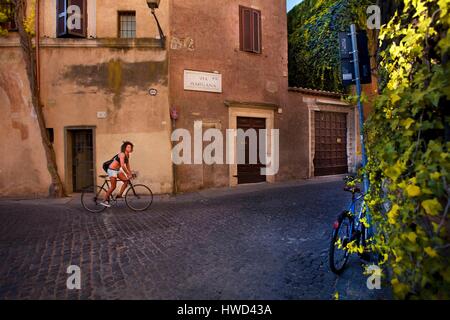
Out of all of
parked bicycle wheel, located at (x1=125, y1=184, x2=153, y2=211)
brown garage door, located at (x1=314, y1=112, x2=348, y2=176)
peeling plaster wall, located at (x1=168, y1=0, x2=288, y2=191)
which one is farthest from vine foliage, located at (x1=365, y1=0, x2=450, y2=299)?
brown garage door, located at (x1=314, y1=112, x2=348, y2=176)

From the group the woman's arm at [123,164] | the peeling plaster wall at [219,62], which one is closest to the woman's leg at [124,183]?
the woman's arm at [123,164]

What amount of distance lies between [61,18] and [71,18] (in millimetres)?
402

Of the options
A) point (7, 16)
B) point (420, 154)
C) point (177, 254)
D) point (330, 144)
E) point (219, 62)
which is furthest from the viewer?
point (330, 144)

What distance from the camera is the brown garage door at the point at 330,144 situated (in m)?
13.1

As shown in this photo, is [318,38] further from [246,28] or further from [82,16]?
[82,16]

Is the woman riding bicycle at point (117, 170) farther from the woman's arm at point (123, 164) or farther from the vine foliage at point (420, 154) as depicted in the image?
the vine foliage at point (420, 154)

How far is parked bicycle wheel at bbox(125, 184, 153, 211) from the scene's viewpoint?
22.5 feet

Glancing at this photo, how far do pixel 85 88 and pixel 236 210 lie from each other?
22.1 feet

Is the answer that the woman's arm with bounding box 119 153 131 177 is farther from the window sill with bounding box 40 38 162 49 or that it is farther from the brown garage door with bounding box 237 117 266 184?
the brown garage door with bounding box 237 117 266 184

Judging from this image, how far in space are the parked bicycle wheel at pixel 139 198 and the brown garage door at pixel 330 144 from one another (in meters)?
8.56

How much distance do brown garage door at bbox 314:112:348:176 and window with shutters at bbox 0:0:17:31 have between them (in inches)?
490

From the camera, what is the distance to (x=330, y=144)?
44.5 ft

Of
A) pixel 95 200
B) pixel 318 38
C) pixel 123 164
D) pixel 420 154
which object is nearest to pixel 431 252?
pixel 420 154
